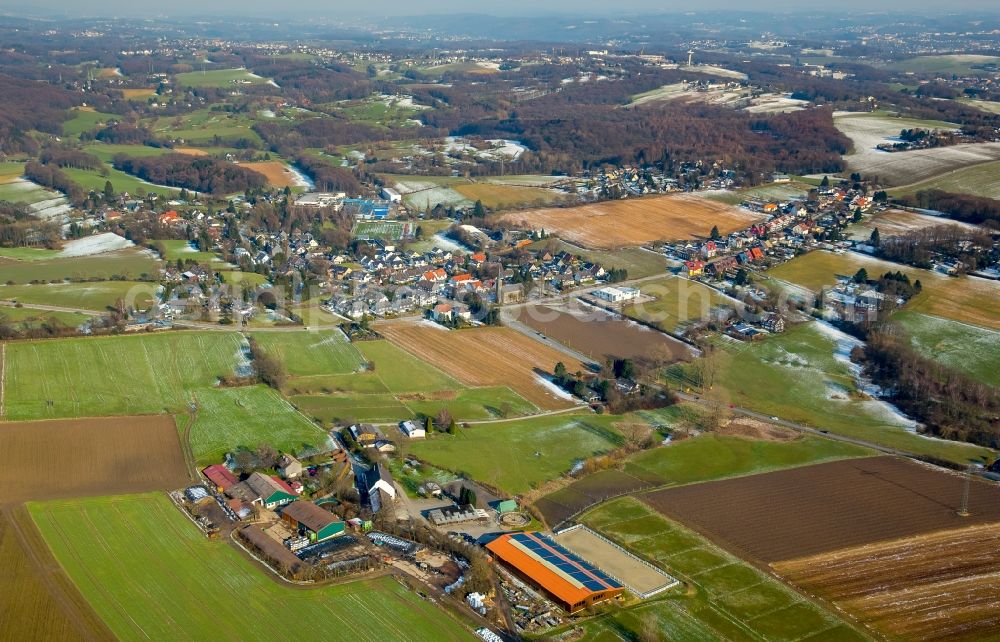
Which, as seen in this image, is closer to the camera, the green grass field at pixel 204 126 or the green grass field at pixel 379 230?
the green grass field at pixel 379 230

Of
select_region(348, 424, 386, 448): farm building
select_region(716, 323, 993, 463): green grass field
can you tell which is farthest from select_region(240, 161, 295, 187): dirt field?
select_region(348, 424, 386, 448): farm building

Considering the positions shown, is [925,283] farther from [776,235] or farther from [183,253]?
[183,253]

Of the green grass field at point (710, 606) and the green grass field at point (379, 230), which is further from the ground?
the green grass field at point (379, 230)

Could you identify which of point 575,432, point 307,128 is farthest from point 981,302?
point 307,128

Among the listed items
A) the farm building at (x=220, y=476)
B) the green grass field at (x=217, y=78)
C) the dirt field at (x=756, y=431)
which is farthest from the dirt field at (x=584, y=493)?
the green grass field at (x=217, y=78)

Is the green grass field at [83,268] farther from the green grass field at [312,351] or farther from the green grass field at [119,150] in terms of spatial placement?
the green grass field at [119,150]

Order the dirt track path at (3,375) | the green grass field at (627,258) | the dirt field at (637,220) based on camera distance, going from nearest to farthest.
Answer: the dirt track path at (3,375) → the green grass field at (627,258) → the dirt field at (637,220)

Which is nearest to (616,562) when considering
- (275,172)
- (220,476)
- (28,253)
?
(220,476)
